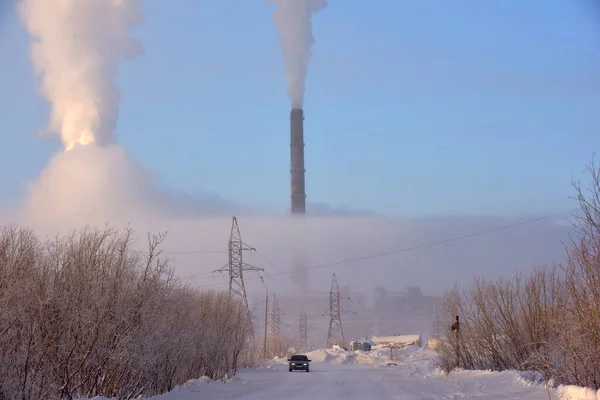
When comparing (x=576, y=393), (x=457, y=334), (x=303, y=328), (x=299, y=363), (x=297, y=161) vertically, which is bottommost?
(x=576, y=393)

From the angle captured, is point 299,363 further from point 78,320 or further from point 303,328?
point 303,328

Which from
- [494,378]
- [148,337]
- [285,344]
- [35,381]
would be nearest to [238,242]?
[494,378]

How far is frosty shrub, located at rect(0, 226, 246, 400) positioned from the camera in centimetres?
1950

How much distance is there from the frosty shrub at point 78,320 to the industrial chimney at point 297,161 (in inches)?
2990

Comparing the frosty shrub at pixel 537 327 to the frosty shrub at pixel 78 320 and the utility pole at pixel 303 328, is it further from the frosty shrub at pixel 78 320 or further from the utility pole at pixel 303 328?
the utility pole at pixel 303 328

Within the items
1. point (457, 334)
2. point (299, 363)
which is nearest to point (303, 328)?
point (299, 363)

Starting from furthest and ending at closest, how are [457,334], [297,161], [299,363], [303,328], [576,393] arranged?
[303,328] → [297,161] → [299,363] → [457,334] → [576,393]

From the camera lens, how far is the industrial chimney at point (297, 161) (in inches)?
4063

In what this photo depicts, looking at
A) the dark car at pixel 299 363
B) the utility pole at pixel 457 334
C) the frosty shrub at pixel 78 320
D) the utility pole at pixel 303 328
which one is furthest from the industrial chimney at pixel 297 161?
the frosty shrub at pixel 78 320

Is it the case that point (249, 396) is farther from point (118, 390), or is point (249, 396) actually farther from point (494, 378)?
point (494, 378)

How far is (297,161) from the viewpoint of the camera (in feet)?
338

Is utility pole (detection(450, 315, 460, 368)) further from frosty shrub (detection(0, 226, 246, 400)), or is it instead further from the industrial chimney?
the industrial chimney

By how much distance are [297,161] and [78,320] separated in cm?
8252

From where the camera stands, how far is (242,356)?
6303 cm
